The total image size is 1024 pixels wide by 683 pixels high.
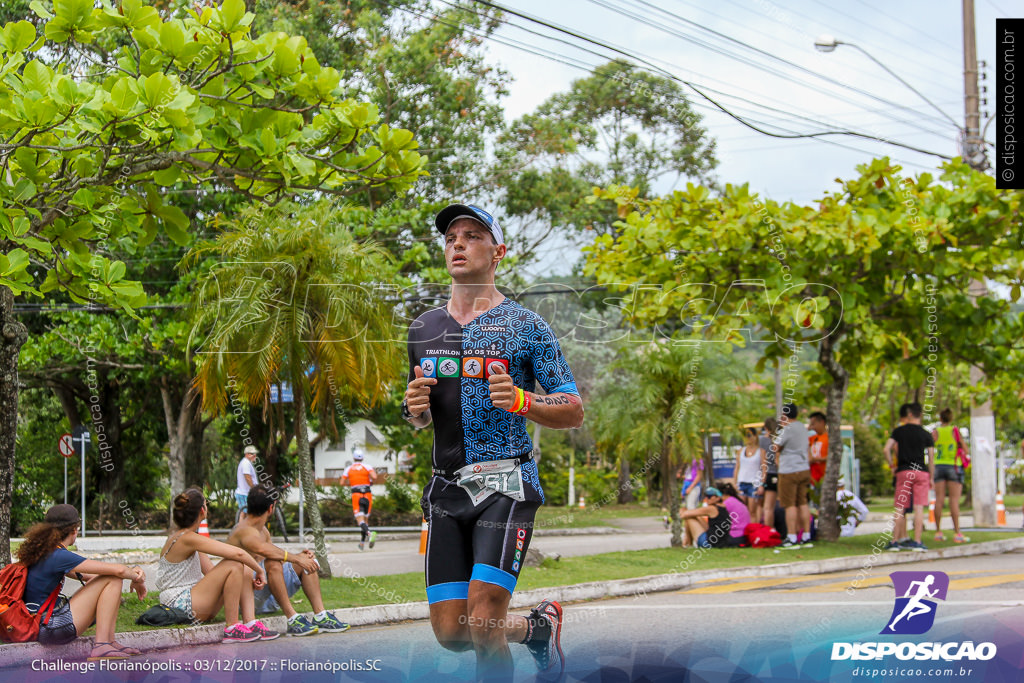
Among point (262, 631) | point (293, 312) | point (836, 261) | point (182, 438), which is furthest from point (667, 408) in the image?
point (182, 438)

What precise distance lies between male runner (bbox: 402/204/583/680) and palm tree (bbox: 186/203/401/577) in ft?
19.5

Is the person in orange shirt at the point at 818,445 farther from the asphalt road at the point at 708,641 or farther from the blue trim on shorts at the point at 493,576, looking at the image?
the blue trim on shorts at the point at 493,576

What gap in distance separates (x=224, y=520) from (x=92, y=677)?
1709cm

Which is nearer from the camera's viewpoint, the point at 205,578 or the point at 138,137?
the point at 138,137

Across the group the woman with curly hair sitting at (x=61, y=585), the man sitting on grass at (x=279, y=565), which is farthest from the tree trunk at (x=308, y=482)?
the woman with curly hair sitting at (x=61, y=585)

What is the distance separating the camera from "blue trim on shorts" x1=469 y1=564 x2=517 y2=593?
13.2ft

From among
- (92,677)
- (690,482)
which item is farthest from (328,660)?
(690,482)

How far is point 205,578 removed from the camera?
26.1 ft

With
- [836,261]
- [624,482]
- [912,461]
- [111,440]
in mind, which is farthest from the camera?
[624,482]

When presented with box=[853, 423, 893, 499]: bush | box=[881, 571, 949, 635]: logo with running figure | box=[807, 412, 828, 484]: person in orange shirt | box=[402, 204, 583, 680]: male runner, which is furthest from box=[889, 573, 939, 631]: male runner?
box=[853, 423, 893, 499]: bush

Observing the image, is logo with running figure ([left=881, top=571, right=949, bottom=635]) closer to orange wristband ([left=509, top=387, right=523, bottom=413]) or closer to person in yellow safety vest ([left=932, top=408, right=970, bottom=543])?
orange wristband ([left=509, top=387, right=523, bottom=413])

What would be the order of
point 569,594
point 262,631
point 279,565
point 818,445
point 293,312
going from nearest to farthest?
point 262,631, point 279,565, point 293,312, point 569,594, point 818,445

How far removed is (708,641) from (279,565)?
10.9ft

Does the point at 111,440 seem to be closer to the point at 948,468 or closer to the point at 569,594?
the point at 569,594
